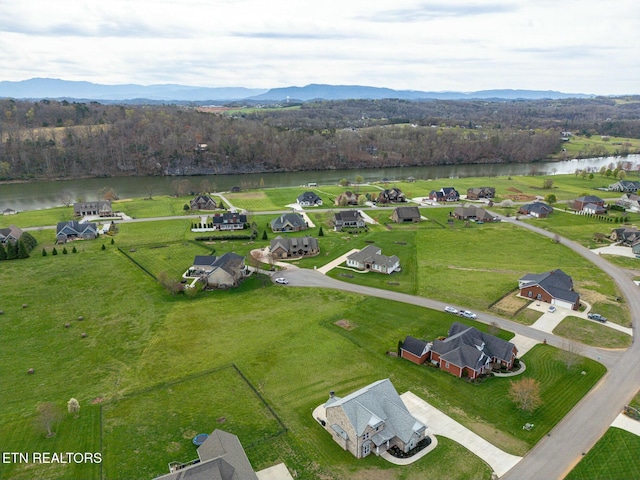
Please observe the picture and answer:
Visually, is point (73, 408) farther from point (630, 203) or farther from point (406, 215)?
point (630, 203)

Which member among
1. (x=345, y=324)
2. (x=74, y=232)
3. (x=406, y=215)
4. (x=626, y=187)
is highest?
(x=626, y=187)

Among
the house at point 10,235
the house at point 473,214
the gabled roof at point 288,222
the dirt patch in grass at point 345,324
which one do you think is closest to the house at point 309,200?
the gabled roof at point 288,222

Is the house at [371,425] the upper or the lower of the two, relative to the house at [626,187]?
lower

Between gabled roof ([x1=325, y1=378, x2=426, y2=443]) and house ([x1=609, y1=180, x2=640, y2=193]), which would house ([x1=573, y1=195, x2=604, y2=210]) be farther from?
gabled roof ([x1=325, y1=378, x2=426, y2=443])

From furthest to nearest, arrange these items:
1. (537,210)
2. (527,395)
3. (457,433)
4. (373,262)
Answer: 1. (537,210)
2. (373,262)
3. (527,395)
4. (457,433)

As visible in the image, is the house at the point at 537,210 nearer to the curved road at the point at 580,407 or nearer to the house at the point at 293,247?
the curved road at the point at 580,407

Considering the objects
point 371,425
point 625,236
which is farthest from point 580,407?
point 625,236
